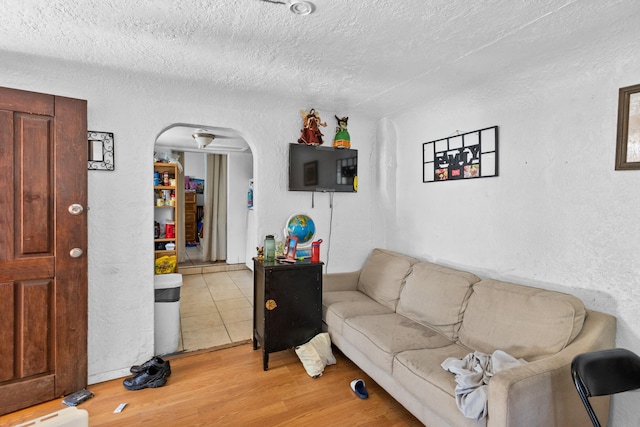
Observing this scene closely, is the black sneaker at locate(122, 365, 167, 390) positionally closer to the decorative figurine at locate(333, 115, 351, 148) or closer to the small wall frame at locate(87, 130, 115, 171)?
the small wall frame at locate(87, 130, 115, 171)

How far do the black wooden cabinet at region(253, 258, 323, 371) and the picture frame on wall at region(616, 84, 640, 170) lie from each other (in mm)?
2063

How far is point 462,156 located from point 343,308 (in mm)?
1608

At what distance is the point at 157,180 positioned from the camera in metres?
4.54

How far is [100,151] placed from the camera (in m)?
2.38

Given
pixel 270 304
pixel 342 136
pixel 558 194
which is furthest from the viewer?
pixel 342 136

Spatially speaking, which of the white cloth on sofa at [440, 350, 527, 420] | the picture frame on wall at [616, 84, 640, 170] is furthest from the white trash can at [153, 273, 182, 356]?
the picture frame on wall at [616, 84, 640, 170]

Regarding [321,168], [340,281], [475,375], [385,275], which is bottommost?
[475,375]

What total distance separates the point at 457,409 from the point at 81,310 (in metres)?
2.42

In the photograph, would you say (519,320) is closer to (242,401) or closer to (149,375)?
(242,401)

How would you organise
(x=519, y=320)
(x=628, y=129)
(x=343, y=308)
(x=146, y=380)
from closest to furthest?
(x=628, y=129), (x=519, y=320), (x=146, y=380), (x=343, y=308)

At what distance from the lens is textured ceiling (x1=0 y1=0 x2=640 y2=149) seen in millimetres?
1516

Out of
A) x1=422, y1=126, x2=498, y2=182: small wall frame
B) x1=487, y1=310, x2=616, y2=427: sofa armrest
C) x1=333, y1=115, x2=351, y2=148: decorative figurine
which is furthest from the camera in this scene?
x1=333, y1=115, x2=351, y2=148: decorative figurine

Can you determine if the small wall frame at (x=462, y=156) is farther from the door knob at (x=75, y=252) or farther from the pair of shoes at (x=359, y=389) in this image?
the door knob at (x=75, y=252)

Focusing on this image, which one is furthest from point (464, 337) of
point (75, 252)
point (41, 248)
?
point (41, 248)
